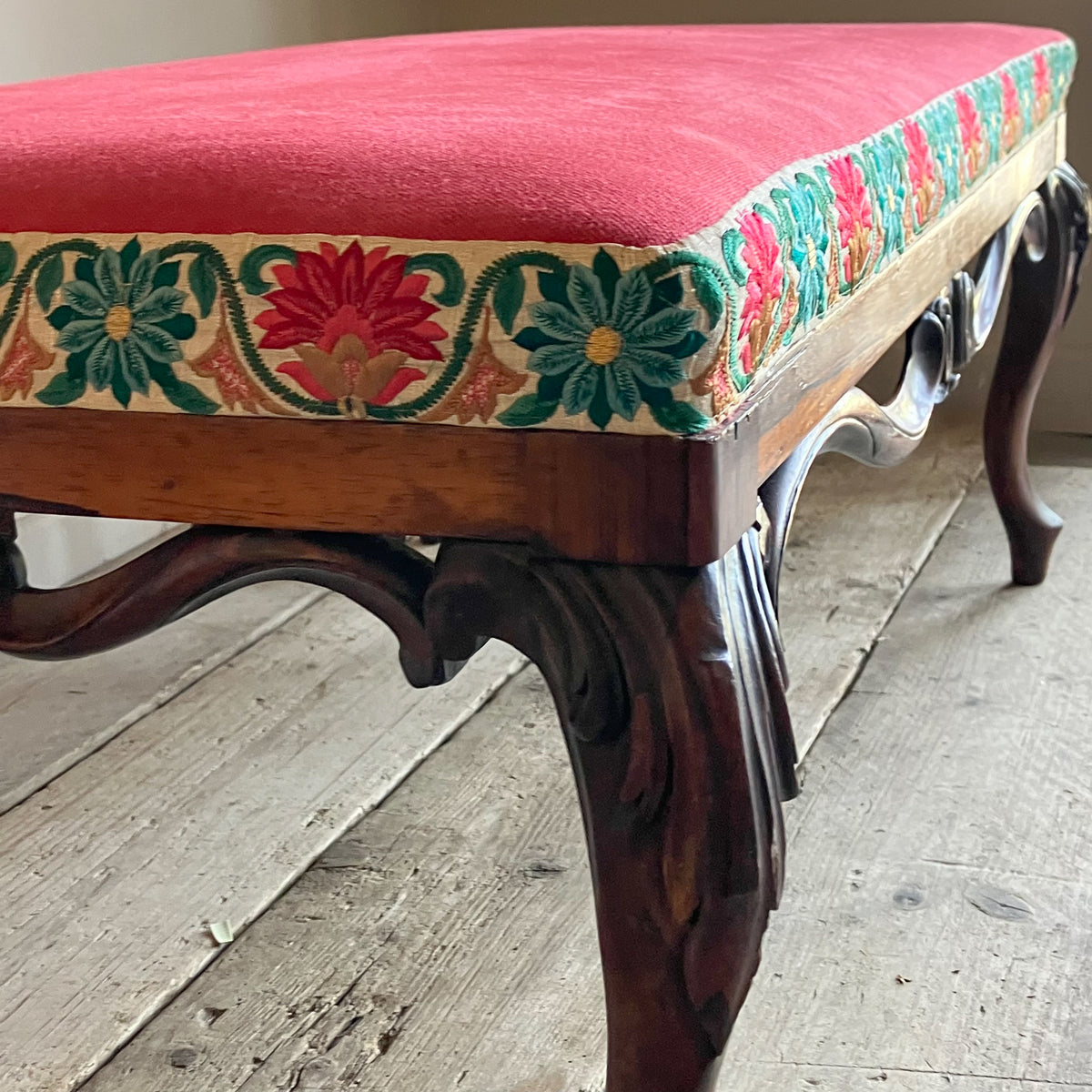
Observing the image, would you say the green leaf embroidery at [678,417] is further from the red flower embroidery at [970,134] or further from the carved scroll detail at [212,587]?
the red flower embroidery at [970,134]

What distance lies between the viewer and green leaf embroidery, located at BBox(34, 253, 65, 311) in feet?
1.59

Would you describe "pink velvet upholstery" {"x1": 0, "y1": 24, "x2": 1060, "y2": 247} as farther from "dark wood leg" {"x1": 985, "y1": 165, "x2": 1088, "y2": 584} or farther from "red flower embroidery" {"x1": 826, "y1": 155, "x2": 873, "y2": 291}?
"dark wood leg" {"x1": 985, "y1": 165, "x2": 1088, "y2": 584}

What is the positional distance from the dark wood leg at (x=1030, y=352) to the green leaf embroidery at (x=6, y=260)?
0.91 metres

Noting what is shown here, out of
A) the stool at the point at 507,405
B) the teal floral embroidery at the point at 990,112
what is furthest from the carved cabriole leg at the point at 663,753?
the teal floral embroidery at the point at 990,112

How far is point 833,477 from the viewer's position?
1.72 meters

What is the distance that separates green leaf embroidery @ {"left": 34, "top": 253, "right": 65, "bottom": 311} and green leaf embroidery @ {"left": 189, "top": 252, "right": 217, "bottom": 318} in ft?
0.16

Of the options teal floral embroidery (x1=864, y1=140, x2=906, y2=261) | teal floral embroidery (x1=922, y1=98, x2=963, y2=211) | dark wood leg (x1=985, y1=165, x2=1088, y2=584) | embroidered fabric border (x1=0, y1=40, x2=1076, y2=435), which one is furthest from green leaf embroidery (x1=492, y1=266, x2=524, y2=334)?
dark wood leg (x1=985, y1=165, x2=1088, y2=584)

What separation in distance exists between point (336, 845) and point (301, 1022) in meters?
0.18

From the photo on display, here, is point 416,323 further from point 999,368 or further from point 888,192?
point 999,368

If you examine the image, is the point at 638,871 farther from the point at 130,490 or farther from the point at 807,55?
the point at 807,55

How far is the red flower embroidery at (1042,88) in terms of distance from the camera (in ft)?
3.43

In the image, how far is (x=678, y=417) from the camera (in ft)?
1.43

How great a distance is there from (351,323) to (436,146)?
0.08 meters

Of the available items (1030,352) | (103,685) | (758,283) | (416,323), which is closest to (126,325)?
(416,323)
